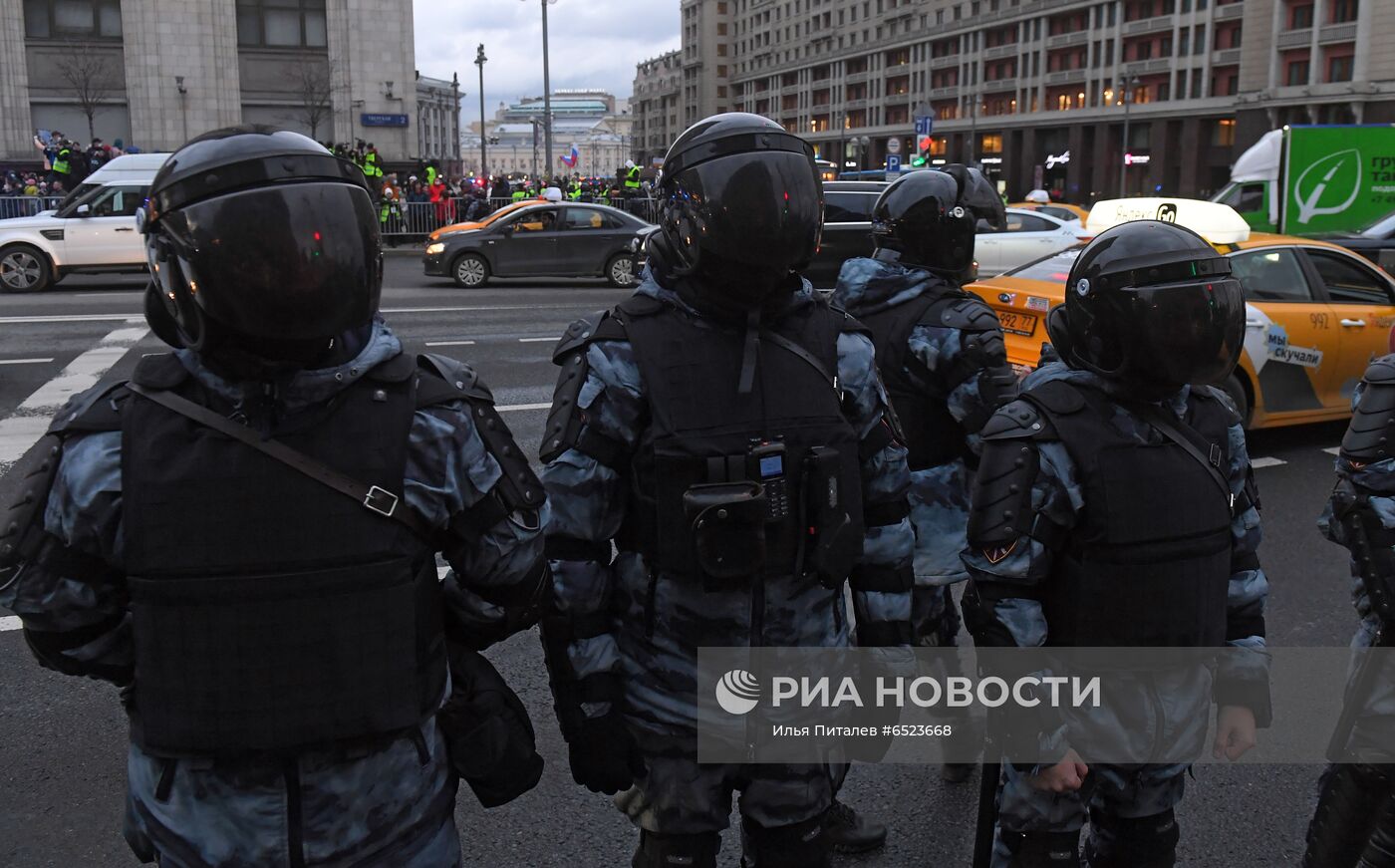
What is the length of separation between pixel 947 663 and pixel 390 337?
2.68 m

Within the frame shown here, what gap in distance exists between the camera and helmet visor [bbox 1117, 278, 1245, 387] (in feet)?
8.16

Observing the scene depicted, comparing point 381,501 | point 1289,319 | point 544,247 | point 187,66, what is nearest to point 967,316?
point 381,501

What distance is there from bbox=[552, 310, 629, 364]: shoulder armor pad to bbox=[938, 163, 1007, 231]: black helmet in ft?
6.26

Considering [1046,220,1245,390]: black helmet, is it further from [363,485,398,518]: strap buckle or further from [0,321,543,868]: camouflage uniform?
[363,485,398,518]: strap buckle

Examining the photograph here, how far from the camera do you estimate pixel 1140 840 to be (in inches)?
104

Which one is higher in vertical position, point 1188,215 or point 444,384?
point 1188,215

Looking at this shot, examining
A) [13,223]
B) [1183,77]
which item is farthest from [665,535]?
[1183,77]

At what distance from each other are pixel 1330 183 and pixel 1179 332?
21.4 m

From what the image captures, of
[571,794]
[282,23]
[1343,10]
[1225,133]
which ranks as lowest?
[571,794]

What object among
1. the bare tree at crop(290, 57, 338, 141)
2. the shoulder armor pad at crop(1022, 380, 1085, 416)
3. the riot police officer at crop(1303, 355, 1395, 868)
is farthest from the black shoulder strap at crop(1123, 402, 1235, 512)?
the bare tree at crop(290, 57, 338, 141)

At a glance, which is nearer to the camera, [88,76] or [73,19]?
[88,76]

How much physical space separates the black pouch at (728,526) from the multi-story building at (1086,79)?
44.3 meters

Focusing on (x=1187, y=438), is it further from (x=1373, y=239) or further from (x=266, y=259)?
(x=1373, y=239)

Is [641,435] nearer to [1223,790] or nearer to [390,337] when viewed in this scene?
[390,337]
